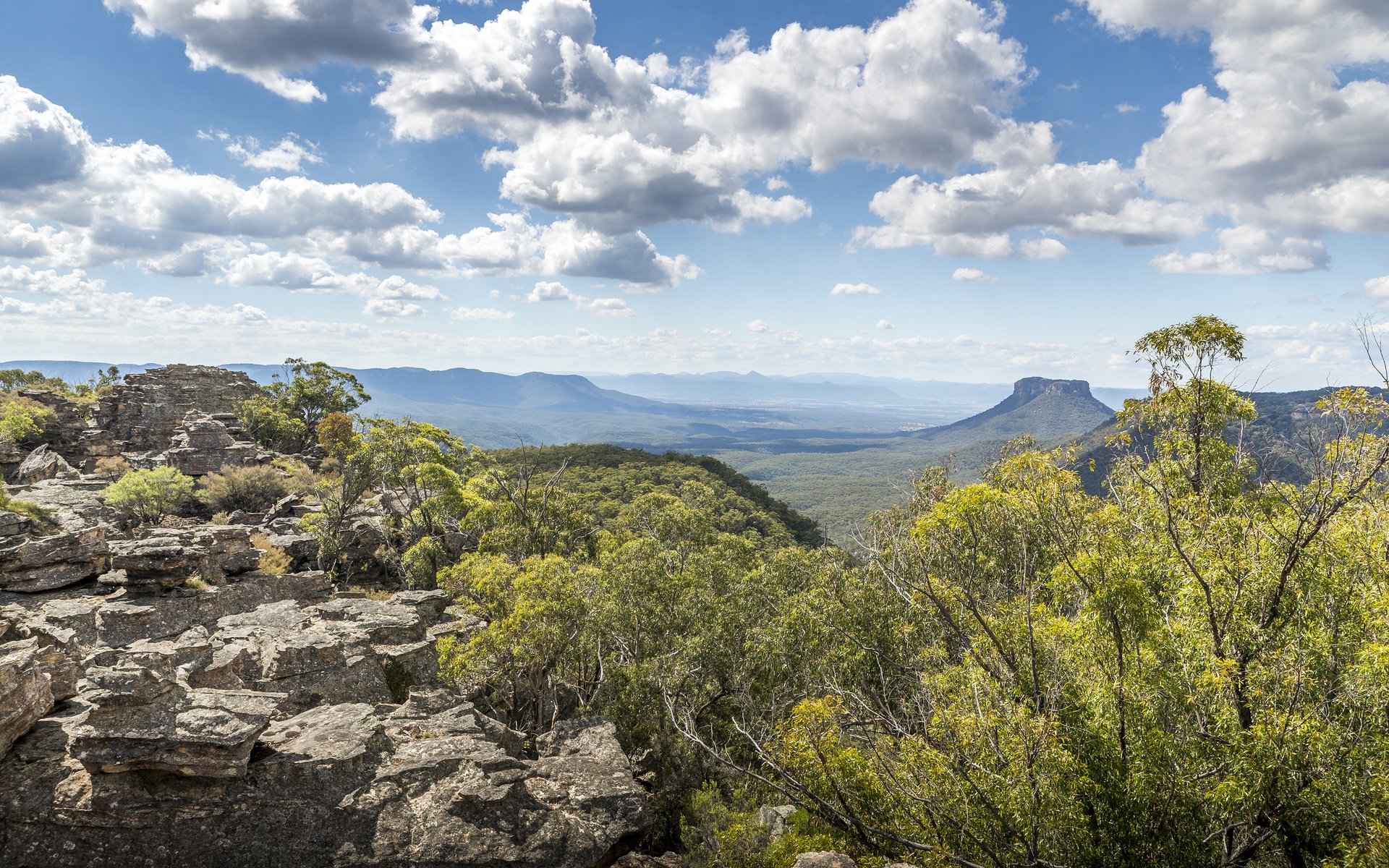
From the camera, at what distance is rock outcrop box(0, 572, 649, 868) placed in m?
13.0

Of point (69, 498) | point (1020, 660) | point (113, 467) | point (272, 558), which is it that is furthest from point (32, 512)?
point (1020, 660)

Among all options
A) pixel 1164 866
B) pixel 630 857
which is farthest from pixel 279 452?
pixel 1164 866

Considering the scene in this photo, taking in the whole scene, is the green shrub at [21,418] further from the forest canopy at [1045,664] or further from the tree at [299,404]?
the forest canopy at [1045,664]

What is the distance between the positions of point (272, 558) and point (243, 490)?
19.4 meters

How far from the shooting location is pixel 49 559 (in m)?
24.8

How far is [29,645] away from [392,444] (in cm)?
2753

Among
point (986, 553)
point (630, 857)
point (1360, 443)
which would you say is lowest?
point (630, 857)

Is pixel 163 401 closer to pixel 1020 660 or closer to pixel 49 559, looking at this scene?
pixel 49 559

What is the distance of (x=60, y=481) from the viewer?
138 ft

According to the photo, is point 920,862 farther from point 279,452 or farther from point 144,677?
point 279,452

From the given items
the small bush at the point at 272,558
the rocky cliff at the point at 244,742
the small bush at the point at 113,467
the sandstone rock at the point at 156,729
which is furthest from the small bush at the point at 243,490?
the sandstone rock at the point at 156,729

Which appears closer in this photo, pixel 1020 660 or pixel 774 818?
pixel 1020 660

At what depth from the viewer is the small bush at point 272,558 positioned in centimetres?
3238

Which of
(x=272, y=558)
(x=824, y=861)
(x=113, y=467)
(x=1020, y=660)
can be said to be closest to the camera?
(x=824, y=861)
